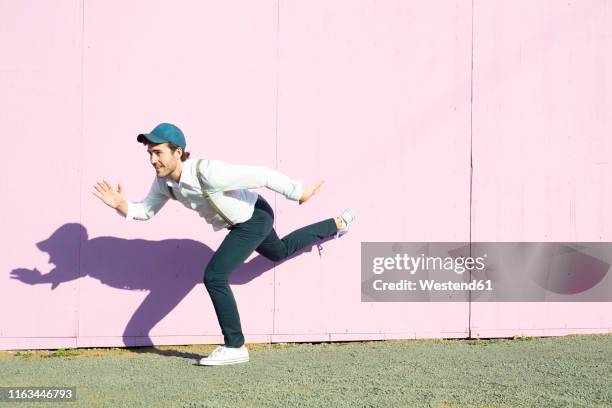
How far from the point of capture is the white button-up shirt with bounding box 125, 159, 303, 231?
4.33 m

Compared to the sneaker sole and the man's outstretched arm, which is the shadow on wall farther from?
the man's outstretched arm

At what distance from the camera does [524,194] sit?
548 cm

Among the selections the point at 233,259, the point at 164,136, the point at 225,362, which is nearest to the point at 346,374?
the point at 225,362

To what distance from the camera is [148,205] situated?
15.2 ft

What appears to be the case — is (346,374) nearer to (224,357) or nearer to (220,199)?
(224,357)

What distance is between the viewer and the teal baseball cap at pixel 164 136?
4.29 m

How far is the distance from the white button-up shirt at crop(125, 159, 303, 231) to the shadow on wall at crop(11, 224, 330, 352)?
65 cm

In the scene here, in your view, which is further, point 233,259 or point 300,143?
point 300,143

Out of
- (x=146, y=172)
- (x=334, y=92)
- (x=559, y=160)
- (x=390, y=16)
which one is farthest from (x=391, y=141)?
(x=146, y=172)

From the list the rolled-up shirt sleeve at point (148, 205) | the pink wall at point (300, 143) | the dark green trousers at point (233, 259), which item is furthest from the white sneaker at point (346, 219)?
the rolled-up shirt sleeve at point (148, 205)

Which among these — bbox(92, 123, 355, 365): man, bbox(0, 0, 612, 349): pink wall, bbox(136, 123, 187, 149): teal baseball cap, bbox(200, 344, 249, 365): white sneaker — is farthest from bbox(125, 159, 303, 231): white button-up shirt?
bbox(200, 344, 249, 365): white sneaker

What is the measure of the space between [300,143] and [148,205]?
129cm

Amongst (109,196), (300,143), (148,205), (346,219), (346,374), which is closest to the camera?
(346,374)

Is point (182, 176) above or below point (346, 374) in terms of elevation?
above
